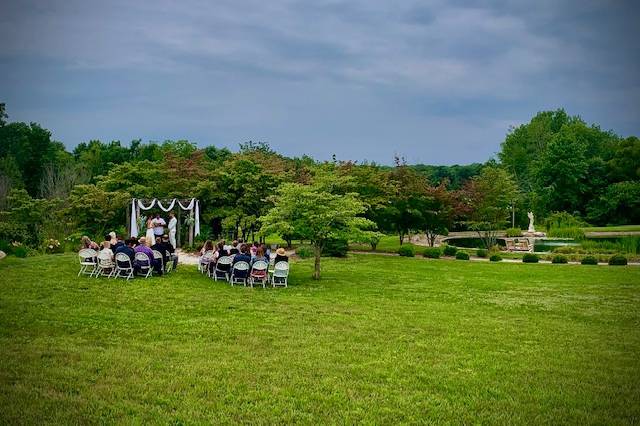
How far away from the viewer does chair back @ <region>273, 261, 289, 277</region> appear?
16.1m

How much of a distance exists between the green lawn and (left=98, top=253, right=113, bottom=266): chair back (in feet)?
2.94

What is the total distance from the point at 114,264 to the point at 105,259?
0.38m

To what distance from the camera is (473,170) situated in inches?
3600

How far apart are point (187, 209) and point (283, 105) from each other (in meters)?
12.7

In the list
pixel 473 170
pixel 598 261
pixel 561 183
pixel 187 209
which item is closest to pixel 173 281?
pixel 187 209

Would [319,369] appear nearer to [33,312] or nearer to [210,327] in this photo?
[210,327]

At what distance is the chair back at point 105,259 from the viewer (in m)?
15.9

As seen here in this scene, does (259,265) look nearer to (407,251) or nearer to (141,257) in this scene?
(141,257)

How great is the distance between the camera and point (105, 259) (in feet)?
52.2

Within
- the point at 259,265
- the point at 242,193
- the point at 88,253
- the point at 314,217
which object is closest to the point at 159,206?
the point at 242,193

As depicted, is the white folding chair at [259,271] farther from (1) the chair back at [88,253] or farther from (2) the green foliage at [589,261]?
(2) the green foliage at [589,261]

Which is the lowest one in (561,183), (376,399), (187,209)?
(376,399)

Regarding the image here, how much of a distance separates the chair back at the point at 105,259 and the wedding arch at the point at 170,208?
9.78m

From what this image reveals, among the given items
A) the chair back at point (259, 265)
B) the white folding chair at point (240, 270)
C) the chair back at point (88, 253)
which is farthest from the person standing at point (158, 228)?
the chair back at point (259, 265)
